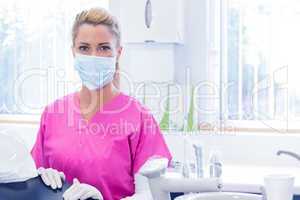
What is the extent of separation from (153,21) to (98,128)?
34.3 inches

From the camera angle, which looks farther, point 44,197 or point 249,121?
point 249,121

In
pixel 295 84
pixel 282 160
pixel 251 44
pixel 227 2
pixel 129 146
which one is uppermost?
pixel 227 2

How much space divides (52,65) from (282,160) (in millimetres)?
1407

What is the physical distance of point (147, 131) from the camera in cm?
169

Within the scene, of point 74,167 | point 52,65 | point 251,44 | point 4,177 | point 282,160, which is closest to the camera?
point 4,177

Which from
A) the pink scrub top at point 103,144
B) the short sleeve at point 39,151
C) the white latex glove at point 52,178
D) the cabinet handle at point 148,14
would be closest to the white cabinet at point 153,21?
the cabinet handle at point 148,14

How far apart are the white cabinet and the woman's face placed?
0.65 m

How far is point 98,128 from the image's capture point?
69.1 inches

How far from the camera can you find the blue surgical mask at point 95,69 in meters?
1.82

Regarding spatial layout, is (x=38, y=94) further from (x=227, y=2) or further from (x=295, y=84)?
(x=295, y=84)

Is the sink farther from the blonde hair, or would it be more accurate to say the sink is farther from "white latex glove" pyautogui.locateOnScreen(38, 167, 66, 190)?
the blonde hair

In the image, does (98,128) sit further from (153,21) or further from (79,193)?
(153,21)

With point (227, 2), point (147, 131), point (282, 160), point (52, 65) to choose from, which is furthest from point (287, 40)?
point (52, 65)

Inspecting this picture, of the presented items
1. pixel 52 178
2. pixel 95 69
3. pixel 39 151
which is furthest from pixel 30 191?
pixel 95 69
